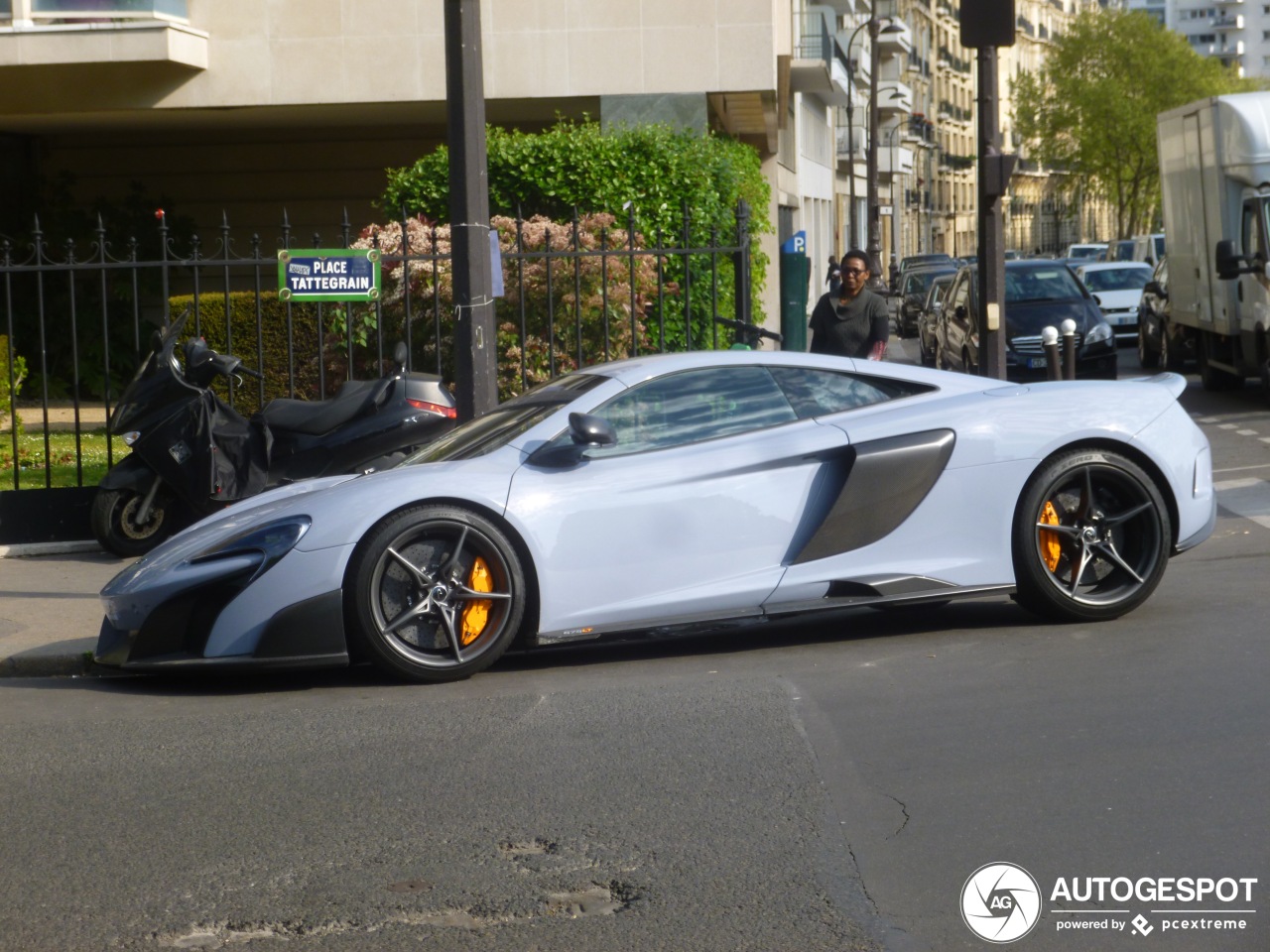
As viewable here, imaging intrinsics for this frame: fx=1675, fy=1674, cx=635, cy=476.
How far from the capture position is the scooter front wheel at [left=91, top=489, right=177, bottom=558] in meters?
10.2

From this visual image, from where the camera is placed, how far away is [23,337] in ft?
69.9

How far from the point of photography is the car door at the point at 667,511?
6.77 metres

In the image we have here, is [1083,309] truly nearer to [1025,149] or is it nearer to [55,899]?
[55,899]

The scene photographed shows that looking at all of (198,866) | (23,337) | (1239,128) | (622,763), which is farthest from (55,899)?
(23,337)

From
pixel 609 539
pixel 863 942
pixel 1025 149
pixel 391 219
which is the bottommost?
pixel 863 942

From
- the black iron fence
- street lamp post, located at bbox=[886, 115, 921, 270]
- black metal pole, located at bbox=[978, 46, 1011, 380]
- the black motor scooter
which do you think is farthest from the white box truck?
street lamp post, located at bbox=[886, 115, 921, 270]

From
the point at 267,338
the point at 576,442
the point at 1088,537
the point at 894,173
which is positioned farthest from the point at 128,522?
the point at 894,173

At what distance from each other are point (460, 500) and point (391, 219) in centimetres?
931

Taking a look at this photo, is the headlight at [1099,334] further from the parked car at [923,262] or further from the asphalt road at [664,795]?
the parked car at [923,262]

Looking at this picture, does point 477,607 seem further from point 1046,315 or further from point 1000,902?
point 1046,315

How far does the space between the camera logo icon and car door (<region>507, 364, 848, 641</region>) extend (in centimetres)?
268

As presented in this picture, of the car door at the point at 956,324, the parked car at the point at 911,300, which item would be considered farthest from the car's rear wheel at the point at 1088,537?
the parked car at the point at 911,300

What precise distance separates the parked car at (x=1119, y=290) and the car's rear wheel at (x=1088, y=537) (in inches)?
917

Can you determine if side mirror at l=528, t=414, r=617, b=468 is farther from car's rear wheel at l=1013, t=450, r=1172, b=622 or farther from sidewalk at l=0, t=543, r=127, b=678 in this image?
sidewalk at l=0, t=543, r=127, b=678
